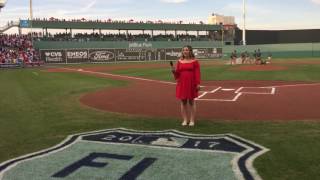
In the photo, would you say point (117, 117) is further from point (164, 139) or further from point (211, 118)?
point (164, 139)

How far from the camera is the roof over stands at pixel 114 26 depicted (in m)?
65.6

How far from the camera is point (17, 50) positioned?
55719 millimetres

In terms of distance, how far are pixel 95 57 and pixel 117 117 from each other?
52.2 metres

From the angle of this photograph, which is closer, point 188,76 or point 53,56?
point 188,76

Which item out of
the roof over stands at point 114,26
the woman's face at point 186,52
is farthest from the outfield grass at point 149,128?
the roof over stands at point 114,26

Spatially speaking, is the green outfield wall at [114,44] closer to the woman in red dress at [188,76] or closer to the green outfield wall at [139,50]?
the green outfield wall at [139,50]

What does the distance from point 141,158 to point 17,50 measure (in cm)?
5185

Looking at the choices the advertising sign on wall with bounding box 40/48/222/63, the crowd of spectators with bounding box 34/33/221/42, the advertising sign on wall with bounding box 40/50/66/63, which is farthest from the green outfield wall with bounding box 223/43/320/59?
the advertising sign on wall with bounding box 40/50/66/63

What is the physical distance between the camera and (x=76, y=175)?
6.37 metres

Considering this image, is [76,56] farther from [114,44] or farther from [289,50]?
[289,50]

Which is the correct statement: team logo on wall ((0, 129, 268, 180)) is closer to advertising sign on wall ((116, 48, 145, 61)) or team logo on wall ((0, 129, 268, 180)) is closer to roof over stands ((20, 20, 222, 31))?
advertising sign on wall ((116, 48, 145, 61))

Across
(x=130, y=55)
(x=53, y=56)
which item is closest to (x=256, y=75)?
(x=53, y=56)

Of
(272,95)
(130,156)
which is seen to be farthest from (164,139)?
(272,95)

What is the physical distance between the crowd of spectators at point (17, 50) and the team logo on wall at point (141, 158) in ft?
144
